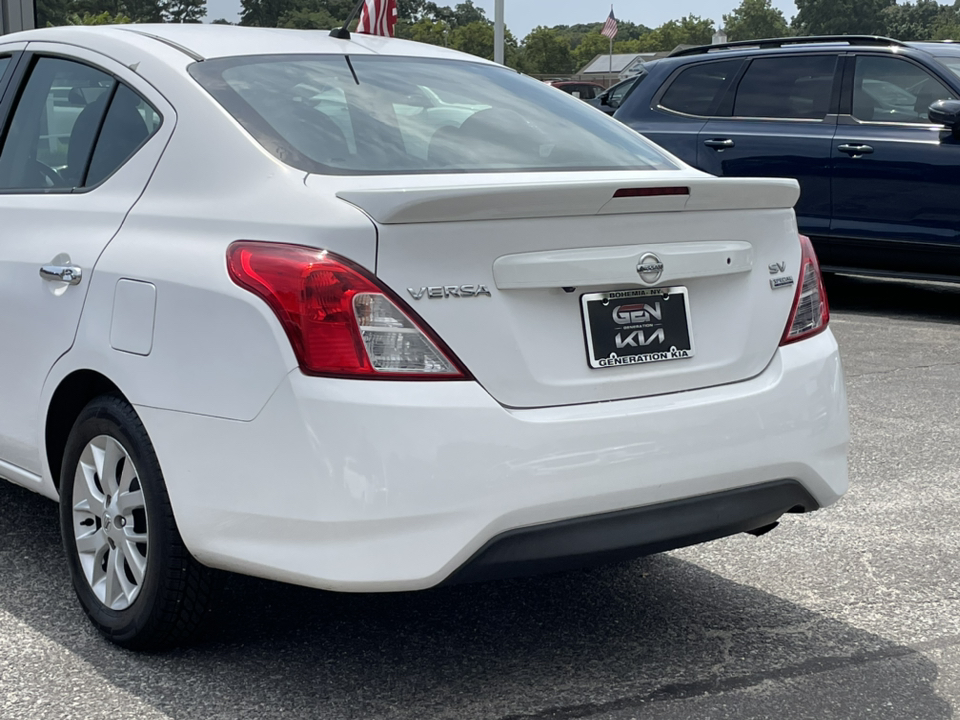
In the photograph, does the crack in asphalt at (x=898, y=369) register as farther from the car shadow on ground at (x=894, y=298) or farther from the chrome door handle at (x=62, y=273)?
the chrome door handle at (x=62, y=273)

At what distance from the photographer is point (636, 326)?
293 cm

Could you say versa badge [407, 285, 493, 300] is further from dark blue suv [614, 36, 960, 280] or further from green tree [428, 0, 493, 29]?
green tree [428, 0, 493, 29]

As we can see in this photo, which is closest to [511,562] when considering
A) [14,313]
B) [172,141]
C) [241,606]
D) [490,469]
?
[490,469]

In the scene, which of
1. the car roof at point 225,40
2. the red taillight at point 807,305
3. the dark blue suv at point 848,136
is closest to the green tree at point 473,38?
the dark blue suv at point 848,136

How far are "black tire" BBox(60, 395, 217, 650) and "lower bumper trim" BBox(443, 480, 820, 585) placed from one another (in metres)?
0.70

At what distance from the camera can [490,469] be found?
2680 millimetres

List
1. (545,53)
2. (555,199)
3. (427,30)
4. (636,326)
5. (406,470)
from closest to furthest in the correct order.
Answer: (406,470) < (555,199) < (636,326) < (427,30) < (545,53)

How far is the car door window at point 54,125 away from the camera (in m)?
3.60

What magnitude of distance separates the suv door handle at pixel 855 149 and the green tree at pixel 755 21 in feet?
583

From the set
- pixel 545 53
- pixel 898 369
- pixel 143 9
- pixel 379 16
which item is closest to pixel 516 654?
pixel 898 369

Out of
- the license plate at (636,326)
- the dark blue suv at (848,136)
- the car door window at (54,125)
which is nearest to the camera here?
the license plate at (636,326)

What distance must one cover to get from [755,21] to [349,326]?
616 feet

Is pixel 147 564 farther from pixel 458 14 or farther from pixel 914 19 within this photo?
pixel 914 19

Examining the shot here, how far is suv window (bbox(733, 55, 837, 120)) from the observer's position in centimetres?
900
